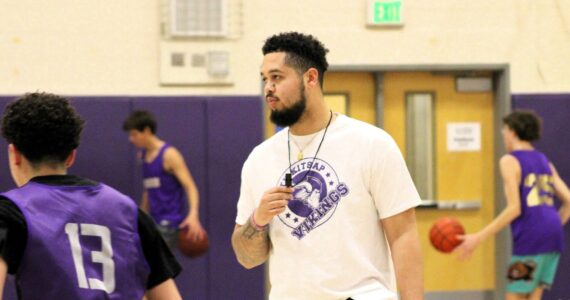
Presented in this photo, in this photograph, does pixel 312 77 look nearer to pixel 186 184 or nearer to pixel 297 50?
pixel 297 50

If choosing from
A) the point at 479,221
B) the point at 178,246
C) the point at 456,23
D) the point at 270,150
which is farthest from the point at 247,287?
the point at 270,150

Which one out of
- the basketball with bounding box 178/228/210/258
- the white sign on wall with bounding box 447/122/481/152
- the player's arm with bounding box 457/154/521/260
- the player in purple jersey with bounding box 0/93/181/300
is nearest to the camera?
the player in purple jersey with bounding box 0/93/181/300

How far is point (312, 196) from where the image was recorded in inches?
130

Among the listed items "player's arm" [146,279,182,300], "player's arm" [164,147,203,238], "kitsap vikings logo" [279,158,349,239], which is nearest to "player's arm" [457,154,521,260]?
"player's arm" [164,147,203,238]


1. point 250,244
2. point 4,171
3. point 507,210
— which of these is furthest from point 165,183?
point 250,244

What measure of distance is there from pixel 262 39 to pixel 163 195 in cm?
155

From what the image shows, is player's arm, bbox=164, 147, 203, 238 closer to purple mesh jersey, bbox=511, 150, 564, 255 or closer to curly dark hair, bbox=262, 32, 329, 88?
purple mesh jersey, bbox=511, 150, 564, 255

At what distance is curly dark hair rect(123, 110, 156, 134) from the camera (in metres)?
7.25

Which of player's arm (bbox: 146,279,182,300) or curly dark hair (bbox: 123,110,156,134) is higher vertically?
curly dark hair (bbox: 123,110,156,134)

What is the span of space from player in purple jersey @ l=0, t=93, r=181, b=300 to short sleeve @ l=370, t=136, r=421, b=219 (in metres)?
0.95

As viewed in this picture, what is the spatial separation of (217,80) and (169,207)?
1.18 meters

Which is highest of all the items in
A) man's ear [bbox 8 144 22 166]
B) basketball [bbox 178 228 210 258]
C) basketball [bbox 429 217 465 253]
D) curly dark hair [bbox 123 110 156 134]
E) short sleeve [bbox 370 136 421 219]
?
curly dark hair [bbox 123 110 156 134]

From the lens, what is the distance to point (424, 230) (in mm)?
8141

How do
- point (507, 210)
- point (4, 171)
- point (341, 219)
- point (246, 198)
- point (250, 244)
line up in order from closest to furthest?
point (341, 219)
point (250, 244)
point (246, 198)
point (507, 210)
point (4, 171)
